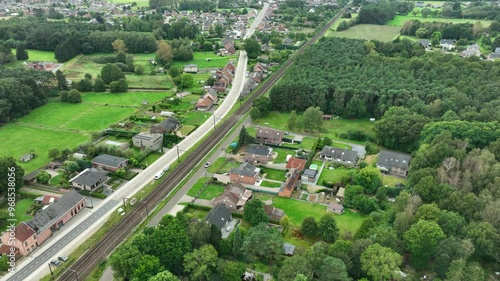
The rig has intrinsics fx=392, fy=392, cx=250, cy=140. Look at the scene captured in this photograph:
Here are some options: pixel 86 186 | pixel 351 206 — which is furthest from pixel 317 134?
pixel 86 186

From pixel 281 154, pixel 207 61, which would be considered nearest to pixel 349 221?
pixel 281 154

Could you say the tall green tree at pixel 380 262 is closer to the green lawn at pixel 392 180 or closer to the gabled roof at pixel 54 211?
the green lawn at pixel 392 180

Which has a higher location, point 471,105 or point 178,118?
point 471,105

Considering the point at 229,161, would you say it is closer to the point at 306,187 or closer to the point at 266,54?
the point at 306,187

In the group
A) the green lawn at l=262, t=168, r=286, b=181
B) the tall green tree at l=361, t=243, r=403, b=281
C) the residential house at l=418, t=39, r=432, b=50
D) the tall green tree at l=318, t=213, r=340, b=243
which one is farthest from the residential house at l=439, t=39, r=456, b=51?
the tall green tree at l=361, t=243, r=403, b=281

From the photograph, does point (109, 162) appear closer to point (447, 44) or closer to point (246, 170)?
point (246, 170)

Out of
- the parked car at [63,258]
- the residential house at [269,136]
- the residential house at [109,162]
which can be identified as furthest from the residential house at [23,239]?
the residential house at [269,136]

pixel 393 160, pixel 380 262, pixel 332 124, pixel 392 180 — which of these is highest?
pixel 380 262

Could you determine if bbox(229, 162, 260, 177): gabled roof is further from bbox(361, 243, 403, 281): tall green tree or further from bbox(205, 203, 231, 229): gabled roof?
bbox(361, 243, 403, 281): tall green tree
